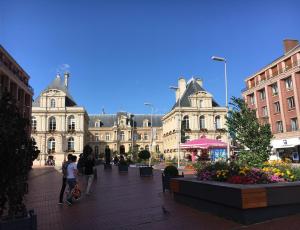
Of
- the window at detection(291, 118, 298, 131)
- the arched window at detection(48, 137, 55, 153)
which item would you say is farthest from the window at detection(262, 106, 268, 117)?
the arched window at detection(48, 137, 55, 153)

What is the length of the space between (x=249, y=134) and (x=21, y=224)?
1130 cm

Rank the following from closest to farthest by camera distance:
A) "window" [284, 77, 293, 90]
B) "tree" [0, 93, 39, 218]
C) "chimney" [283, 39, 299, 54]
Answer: "tree" [0, 93, 39, 218]
"window" [284, 77, 293, 90]
"chimney" [283, 39, 299, 54]

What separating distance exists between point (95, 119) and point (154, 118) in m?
17.1

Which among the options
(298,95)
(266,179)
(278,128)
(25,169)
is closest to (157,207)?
(266,179)

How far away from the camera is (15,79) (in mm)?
43656

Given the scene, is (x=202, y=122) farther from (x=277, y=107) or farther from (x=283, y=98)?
(x=283, y=98)

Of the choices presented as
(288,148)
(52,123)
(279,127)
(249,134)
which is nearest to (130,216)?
(249,134)

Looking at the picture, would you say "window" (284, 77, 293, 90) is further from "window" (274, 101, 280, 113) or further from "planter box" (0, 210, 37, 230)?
"planter box" (0, 210, 37, 230)

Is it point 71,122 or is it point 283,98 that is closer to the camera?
point 283,98

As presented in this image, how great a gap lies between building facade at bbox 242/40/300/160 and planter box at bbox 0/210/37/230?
112ft

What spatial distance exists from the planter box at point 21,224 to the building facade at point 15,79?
3228cm

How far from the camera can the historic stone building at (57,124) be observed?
226 feet

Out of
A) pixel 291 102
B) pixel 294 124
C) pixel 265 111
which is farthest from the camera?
pixel 265 111

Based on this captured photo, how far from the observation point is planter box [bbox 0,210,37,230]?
5.17 meters
